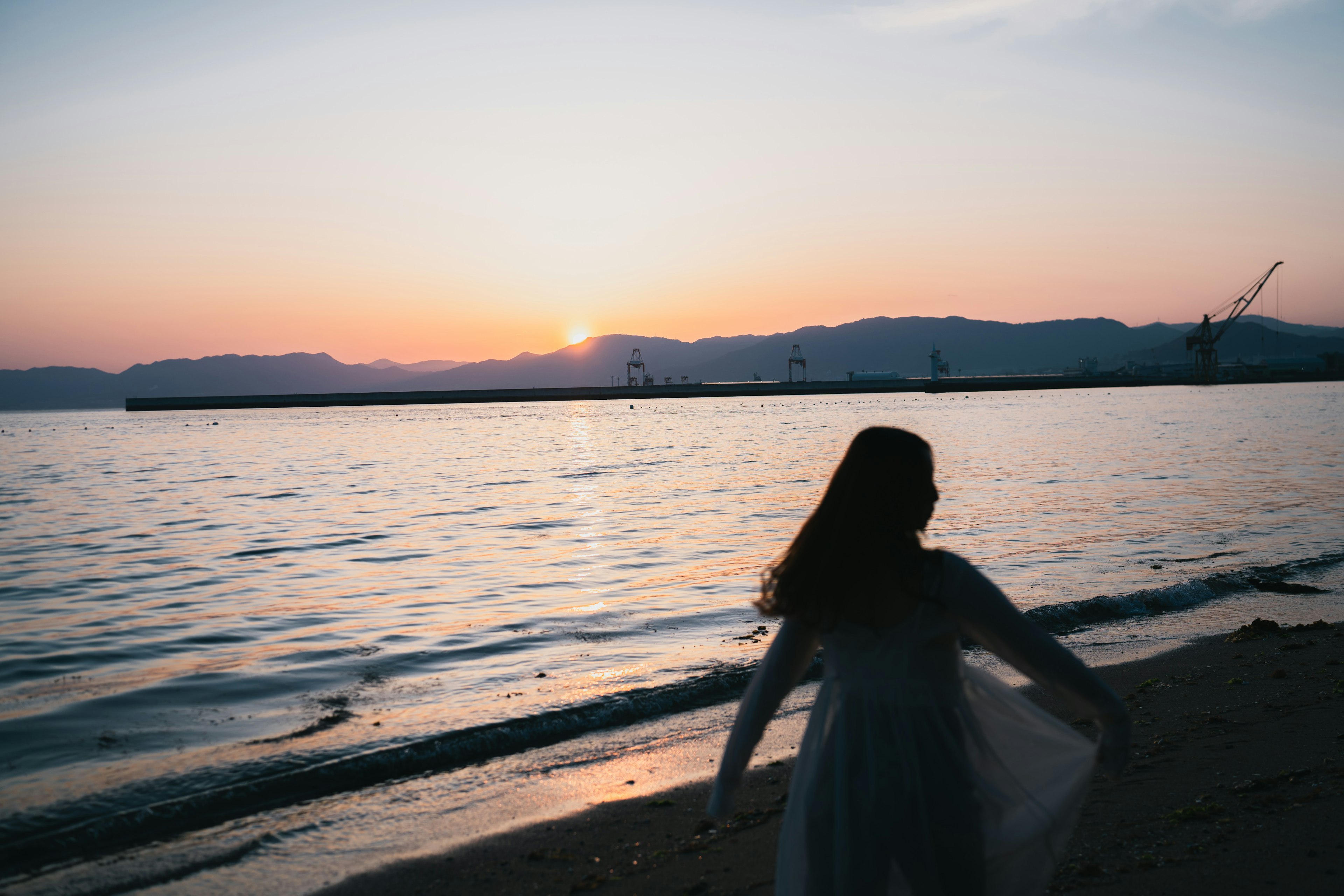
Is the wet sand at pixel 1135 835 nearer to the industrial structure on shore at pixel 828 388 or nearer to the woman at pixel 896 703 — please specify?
the woman at pixel 896 703

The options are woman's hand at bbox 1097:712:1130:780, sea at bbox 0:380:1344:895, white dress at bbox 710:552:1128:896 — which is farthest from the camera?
sea at bbox 0:380:1344:895

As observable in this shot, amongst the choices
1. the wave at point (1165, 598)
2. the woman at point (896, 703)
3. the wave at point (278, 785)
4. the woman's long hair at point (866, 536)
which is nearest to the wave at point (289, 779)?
the wave at point (278, 785)

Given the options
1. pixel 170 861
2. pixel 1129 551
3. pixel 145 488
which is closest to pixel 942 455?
pixel 1129 551

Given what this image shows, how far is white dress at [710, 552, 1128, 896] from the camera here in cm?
220

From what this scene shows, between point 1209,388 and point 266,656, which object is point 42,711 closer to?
point 266,656

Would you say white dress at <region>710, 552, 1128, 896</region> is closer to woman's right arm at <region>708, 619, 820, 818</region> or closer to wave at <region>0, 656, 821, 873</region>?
woman's right arm at <region>708, 619, 820, 818</region>

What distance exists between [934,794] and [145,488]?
29666 mm

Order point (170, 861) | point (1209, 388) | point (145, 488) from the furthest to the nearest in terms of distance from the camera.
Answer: point (1209, 388) → point (145, 488) → point (170, 861)

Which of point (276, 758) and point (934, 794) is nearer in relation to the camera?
point (934, 794)

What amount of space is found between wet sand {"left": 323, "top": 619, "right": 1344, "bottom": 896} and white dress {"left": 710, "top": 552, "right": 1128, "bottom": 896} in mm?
1798

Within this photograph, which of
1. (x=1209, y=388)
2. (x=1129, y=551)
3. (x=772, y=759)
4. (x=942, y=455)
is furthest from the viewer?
(x=1209, y=388)

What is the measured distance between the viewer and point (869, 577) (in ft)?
7.39

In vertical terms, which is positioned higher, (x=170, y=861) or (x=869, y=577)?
(x=869, y=577)

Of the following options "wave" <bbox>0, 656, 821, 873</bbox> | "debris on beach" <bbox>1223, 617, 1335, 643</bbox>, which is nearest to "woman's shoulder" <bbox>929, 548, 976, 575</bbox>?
"wave" <bbox>0, 656, 821, 873</bbox>
